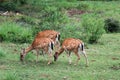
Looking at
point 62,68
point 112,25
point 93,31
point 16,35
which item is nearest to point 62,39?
point 93,31

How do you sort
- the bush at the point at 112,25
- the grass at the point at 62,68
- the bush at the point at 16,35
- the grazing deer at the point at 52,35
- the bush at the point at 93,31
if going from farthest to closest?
1. the bush at the point at 112,25
2. the bush at the point at 93,31
3. the bush at the point at 16,35
4. the grazing deer at the point at 52,35
5. the grass at the point at 62,68

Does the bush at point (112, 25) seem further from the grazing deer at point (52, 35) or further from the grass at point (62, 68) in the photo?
the grazing deer at point (52, 35)

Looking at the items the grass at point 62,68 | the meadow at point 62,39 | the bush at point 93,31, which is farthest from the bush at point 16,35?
the bush at point 93,31

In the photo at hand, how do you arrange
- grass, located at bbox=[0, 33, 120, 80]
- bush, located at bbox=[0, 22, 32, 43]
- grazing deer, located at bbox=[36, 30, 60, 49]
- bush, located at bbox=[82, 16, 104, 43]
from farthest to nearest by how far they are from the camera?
1. bush, located at bbox=[82, 16, 104, 43]
2. bush, located at bbox=[0, 22, 32, 43]
3. grazing deer, located at bbox=[36, 30, 60, 49]
4. grass, located at bbox=[0, 33, 120, 80]

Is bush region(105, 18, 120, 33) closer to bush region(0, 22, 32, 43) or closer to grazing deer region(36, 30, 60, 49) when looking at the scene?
bush region(0, 22, 32, 43)

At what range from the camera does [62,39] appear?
1845 cm

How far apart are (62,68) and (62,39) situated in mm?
5093

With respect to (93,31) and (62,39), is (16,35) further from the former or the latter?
(93,31)

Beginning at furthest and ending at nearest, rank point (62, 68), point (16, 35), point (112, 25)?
point (112, 25) < point (16, 35) < point (62, 68)

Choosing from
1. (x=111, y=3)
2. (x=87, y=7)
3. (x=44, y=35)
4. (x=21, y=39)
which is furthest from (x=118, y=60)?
(x=111, y=3)

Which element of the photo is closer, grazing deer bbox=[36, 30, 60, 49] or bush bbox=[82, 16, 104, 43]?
grazing deer bbox=[36, 30, 60, 49]

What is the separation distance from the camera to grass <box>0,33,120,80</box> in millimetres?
12234

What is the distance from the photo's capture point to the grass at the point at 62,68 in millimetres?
12234

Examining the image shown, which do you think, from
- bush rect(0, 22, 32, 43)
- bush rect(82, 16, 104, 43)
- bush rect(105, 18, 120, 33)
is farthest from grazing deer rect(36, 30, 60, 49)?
bush rect(105, 18, 120, 33)
